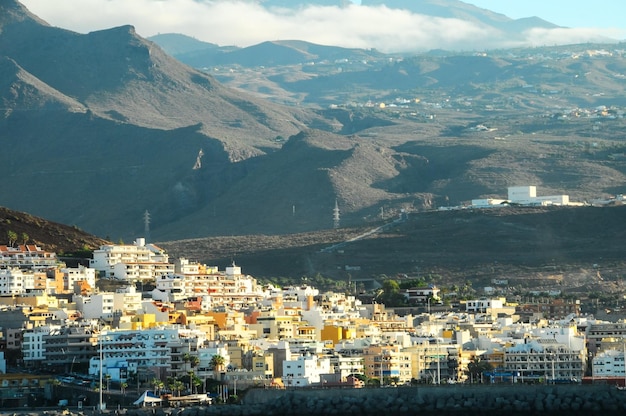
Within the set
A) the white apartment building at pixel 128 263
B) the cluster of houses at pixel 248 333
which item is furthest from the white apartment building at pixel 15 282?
the white apartment building at pixel 128 263

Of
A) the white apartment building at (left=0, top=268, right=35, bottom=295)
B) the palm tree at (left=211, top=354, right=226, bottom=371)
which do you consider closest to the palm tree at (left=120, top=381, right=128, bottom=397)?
the palm tree at (left=211, top=354, right=226, bottom=371)

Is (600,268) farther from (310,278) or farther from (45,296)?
(45,296)

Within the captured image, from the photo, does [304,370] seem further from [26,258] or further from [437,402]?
[26,258]

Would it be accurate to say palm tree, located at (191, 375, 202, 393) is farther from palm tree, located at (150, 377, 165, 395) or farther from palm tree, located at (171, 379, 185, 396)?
palm tree, located at (150, 377, 165, 395)

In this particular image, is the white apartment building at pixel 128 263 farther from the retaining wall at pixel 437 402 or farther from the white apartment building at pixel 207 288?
the retaining wall at pixel 437 402

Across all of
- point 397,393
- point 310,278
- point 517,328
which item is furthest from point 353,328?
point 310,278
